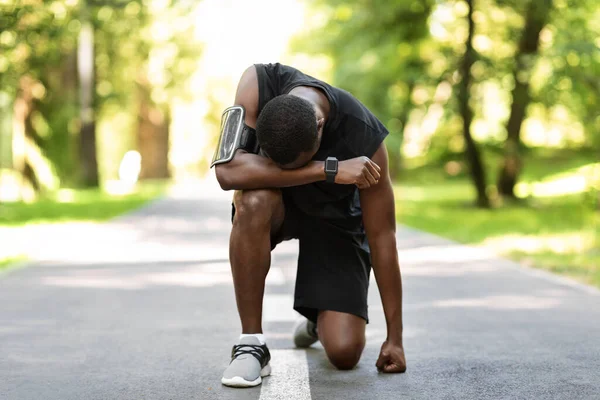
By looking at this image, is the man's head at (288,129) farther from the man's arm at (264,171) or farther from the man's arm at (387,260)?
the man's arm at (387,260)

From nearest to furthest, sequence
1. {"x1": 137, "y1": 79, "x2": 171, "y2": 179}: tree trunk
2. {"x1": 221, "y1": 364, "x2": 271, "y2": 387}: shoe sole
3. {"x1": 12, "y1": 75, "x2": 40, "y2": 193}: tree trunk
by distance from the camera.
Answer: {"x1": 221, "y1": 364, "x2": 271, "y2": 387}: shoe sole, {"x1": 12, "y1": 75, "x2": 40, "y2": 193}: tree trunk, {"x1": 137, "y1": 79, "x2": 171, "y2": 179}: tree trunk

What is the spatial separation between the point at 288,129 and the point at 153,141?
1553 inches

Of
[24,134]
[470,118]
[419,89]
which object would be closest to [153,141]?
[24,134]

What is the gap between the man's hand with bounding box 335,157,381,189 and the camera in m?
4.29

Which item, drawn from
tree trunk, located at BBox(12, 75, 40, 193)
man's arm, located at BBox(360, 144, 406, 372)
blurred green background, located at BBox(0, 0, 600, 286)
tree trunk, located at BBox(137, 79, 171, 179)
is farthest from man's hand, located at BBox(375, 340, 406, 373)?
tree trunk, located at BBox(137, 79, 171, 179)

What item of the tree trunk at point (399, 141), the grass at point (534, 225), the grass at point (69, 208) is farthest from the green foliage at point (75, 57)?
the grass at point (534, 225)

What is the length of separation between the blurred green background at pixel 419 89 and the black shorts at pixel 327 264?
442cm

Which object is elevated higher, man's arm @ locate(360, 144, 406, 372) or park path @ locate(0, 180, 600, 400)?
man's arm @ locate(360, 144, 406, 372)

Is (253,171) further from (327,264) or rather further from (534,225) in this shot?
(534,225)

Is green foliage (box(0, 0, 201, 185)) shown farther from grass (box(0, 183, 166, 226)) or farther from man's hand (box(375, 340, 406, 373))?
man's hand (box(375, 340, 406, 373))

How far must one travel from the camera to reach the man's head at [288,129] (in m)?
4.04

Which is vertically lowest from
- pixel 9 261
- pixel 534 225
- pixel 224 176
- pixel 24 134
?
pixel 24 134

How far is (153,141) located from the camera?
42938mm

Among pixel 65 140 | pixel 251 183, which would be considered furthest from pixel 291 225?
pixel 65 140
